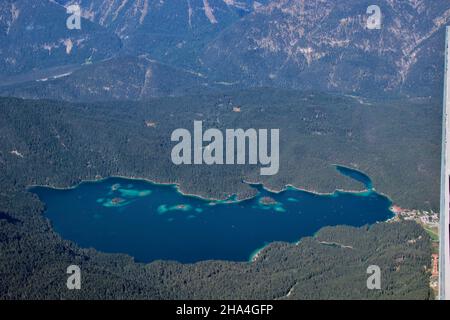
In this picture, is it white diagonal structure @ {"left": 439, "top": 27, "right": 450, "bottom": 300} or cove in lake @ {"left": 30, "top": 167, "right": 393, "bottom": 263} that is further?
cove in lake @ {"left": 30, "top": 167, "right": 393, "bottom": 263}

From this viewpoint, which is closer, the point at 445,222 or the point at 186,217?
the point at 445,222

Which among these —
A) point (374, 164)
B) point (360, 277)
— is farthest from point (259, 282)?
point (374, 164)

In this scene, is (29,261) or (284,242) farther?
(284,242)

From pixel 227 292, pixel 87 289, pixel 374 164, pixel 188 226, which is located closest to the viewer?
pixel 87 289

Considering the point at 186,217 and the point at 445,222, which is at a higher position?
the point at 186,217

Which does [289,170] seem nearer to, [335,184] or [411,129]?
[335,184]

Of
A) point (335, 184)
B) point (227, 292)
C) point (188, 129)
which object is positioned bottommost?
point (227, 292)

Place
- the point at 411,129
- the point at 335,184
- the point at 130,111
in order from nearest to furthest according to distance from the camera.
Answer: the point at 335,184 → the point at 411,129 → the point at 130,111

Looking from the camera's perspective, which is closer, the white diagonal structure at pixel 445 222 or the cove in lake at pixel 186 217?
the white diagonal structure at pixel 445 222
